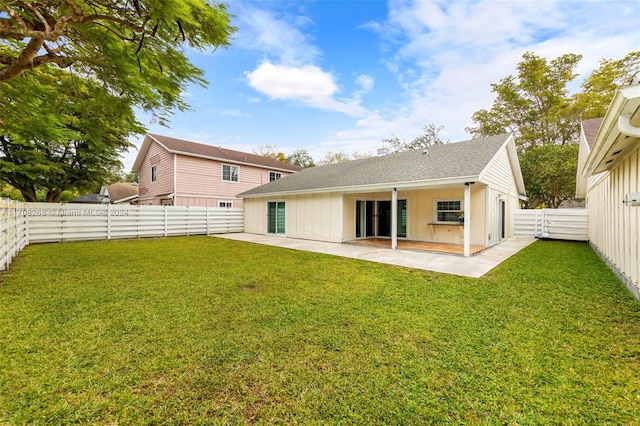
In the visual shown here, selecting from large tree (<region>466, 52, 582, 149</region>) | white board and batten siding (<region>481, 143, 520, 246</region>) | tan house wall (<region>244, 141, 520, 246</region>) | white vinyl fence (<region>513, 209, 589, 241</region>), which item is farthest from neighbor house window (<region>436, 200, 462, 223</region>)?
large tree (<region>466, 52, 582, 149</region>)

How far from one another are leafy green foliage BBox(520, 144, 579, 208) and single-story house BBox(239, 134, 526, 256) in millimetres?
5210

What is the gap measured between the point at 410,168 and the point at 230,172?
12491 millimetres

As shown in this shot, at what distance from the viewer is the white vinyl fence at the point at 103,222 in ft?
31.9

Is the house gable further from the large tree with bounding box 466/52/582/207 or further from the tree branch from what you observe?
the tree branch

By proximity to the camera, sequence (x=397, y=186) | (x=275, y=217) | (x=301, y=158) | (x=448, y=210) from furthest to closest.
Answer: (x=301, y=158) → (x=275, y=217) → (x=448, y=210) → (x=397, y=186)

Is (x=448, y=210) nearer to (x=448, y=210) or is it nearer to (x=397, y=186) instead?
(x=448, y=210)

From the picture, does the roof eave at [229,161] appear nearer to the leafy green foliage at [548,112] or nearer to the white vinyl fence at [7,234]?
the white vinyl fence at [7,234]

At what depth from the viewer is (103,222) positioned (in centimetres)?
1172

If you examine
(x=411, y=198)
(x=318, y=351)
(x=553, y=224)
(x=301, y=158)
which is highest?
(x=301, y=158)

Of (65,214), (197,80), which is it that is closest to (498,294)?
(197,80)

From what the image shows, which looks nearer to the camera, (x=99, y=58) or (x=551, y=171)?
(x=99, y=58)

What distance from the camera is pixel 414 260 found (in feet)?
24.2

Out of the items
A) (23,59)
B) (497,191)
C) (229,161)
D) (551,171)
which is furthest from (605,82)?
(23,59)

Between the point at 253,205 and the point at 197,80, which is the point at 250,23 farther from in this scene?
the point at 253,205
